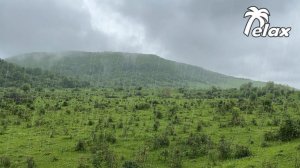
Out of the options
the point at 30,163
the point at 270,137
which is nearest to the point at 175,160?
the point at 270,137

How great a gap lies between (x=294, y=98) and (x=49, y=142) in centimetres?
4845

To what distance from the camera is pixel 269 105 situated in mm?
55344

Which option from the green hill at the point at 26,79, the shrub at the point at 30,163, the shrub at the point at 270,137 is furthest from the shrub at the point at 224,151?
the green hill at the point at 26,79

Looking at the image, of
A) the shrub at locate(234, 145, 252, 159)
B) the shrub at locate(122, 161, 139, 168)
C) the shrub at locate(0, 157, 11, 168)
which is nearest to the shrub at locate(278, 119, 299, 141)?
the shrub at locate(234, 145, 252, 159)

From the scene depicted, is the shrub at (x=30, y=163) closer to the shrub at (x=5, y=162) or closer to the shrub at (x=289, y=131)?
the shrub at (x=5, y=162)

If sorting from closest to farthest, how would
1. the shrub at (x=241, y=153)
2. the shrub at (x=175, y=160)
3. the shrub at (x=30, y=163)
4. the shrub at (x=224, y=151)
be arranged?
the shrub at (x=175, y=160)
the shrub at (x=30, y=163)
the shrub at (x=241, y=153)
the shrub at (x=224, y=151)

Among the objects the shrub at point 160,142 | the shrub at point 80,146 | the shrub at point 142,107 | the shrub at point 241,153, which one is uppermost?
the shrub at point 142,107

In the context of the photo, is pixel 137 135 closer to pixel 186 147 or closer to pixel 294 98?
pixel 186 147

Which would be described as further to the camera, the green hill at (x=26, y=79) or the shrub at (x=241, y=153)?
the green hill at (x=26, y=79)

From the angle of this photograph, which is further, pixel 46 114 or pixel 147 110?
pixel 147 110

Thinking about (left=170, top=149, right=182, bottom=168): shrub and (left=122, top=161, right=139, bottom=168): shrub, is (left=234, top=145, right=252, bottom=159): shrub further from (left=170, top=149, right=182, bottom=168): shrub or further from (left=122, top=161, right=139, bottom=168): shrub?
(left=122, top=161, right=139, bottom=168): shrub

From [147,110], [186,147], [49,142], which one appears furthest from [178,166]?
[147,110]

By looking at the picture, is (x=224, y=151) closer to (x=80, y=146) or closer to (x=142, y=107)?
(x=80, y=146)

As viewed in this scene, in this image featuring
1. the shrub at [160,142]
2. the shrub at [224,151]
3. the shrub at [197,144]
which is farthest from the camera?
the shrub at [160,142]
